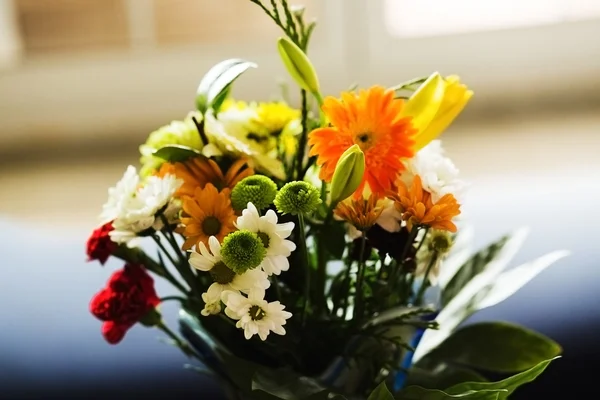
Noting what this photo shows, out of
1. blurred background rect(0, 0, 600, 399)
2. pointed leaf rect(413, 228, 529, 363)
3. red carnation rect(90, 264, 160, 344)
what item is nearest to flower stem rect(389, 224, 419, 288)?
pointed leaf rect(413, 228, 529, 363)

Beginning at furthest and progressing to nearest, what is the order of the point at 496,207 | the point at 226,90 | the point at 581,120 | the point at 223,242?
the point at 581,120
the point at 496,207
the point at 226,90
the point at 223,242

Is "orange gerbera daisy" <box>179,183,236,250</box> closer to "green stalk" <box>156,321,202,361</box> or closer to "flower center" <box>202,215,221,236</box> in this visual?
"flower center" <box>202,215,221,236</box>

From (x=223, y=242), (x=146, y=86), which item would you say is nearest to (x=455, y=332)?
(x=223, y=242)

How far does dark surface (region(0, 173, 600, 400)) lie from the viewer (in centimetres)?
87

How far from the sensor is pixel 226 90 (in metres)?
0.65

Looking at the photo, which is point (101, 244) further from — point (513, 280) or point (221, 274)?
point (513, 280)

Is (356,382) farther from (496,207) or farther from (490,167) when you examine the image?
(490,167)

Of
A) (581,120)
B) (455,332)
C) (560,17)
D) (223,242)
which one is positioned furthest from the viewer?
(560,17)

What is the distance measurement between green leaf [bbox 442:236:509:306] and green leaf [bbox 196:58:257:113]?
0.29 metres

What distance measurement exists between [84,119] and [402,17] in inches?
25.2

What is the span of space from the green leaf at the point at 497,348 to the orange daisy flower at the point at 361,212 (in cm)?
22

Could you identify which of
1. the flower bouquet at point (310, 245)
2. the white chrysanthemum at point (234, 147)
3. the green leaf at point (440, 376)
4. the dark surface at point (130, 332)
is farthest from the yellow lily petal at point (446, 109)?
the dark surface at point (130, 332)

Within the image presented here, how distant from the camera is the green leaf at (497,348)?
2.31ft

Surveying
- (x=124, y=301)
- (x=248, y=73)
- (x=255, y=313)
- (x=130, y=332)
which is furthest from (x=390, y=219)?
(x=248, y=73)
